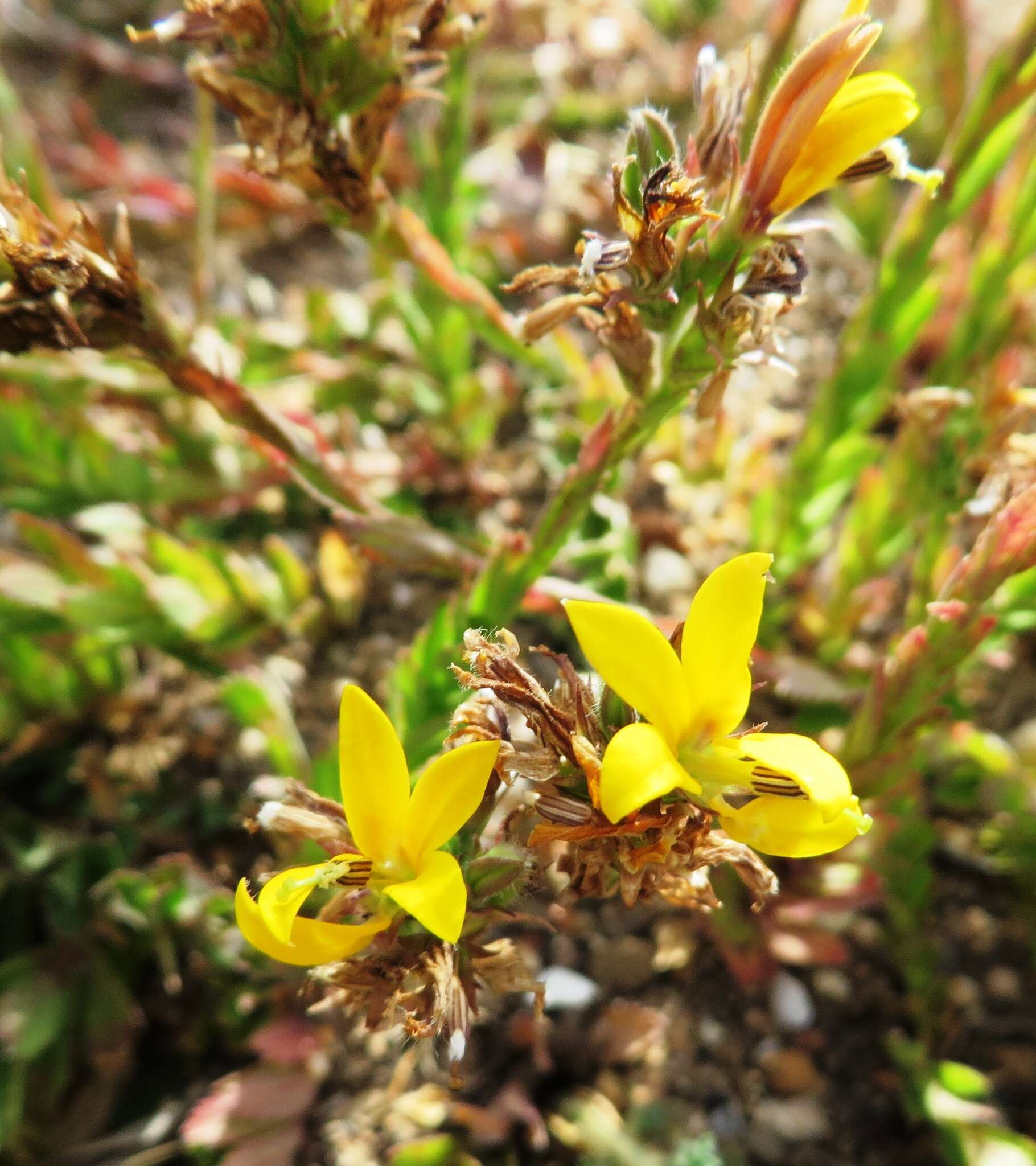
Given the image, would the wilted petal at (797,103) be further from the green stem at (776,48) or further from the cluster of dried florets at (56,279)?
the cluster of dried florets at (56,279)

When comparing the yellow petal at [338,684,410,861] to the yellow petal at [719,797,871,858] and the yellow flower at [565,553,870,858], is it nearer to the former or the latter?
the yellow flower at [565,553,870,858]

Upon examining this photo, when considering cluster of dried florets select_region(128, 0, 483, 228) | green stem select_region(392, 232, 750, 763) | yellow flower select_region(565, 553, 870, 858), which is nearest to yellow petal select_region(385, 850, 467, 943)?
yellow flower select_region(565, 553, 870, 858)

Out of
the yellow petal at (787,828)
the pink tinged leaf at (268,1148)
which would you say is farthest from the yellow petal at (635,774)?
the pink tinged leaf at (268,1148)

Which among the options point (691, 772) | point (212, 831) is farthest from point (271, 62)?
point (212, 831)

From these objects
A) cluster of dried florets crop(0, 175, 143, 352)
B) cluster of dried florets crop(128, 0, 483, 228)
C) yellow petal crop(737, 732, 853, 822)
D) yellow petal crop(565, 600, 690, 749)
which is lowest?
yellow petal crop(737, 732, 853, 822)

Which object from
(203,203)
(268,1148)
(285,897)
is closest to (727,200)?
(285,897)

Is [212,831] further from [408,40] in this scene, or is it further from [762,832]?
[408,40]
